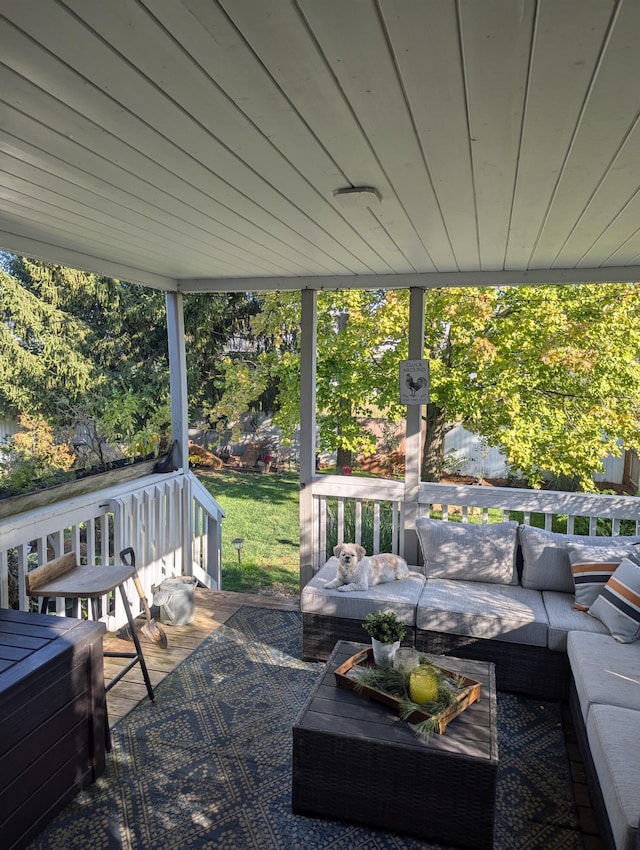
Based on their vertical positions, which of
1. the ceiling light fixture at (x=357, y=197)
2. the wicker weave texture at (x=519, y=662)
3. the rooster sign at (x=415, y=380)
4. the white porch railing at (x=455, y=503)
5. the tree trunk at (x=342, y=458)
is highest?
the ceiling light fixture at (x=357, y=197)

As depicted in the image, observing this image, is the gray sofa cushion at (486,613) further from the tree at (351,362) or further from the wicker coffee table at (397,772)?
the tree at (351,362)

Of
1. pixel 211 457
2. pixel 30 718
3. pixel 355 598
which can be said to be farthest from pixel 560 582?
pixel 211 457

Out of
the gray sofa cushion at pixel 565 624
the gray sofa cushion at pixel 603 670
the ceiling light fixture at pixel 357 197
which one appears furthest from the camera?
the gray sofa cushion at pixel 565 624

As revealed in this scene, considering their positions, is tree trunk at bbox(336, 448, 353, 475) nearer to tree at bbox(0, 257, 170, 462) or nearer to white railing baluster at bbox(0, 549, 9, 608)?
tree at bbox(0, 257, 170, 462)

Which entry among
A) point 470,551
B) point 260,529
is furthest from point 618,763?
point 260,529

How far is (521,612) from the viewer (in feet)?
10.6

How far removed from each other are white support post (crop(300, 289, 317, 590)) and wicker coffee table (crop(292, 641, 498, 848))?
208 cm

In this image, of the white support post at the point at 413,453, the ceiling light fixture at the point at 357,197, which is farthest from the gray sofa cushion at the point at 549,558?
the ceiling light fixture at the point at 357,197

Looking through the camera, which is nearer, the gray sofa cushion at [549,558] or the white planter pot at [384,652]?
the white planter pot at [384,652]

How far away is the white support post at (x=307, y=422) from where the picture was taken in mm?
4379

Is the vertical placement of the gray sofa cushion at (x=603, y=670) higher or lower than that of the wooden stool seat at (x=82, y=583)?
lower

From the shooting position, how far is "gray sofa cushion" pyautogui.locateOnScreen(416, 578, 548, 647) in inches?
124

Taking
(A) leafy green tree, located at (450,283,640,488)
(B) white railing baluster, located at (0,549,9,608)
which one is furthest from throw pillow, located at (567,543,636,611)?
(B) white railing baluster, located at (0,549,9,608)

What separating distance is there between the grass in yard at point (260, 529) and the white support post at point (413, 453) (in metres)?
2.53
